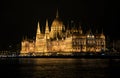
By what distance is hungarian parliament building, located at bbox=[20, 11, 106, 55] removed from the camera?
141m

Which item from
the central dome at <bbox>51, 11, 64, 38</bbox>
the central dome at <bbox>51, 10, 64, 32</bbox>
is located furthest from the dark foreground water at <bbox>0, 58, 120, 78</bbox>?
the central dome at <bbox>51, 10, 64, 32</bbox>

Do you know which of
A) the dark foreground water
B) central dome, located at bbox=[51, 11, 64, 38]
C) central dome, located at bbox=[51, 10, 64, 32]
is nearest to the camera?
the dark foreground water

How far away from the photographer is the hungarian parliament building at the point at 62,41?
141 m

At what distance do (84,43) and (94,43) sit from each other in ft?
11.6

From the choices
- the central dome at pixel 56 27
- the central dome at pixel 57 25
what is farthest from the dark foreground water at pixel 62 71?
the central dome at pixel 57 25

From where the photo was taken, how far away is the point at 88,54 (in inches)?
5428

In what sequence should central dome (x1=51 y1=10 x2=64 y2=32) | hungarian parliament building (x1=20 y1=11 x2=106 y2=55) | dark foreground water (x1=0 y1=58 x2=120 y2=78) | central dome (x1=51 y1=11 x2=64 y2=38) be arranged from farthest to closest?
central dome (x1=51 y1=10 x2=64 y2=32)
central dome (x1=51 y1=11 x2=64 y2=38)
hungarian parliament building (x1=20 y1=11 x2=106 y2=55)
dark foreground water (x1=0 y1=58 x2=120 y2=78)

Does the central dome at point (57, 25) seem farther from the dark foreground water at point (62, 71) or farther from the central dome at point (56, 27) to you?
the dark foreground water at point (62, 71)

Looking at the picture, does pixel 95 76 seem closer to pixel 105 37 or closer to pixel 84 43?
pixel 84 43

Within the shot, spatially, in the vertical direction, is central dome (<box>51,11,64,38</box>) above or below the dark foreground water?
above

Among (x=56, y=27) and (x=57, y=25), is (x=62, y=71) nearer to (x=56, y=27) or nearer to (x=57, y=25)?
(x=56, y=27)

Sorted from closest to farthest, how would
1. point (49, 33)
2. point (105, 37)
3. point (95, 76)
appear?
point (95, 76), point (105, 37), point (49, 33)

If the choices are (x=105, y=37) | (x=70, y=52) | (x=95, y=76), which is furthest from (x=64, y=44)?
(x=95, y=76)

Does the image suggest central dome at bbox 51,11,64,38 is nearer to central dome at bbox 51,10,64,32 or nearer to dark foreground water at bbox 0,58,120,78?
central dome at bbox 51,10,64,32
